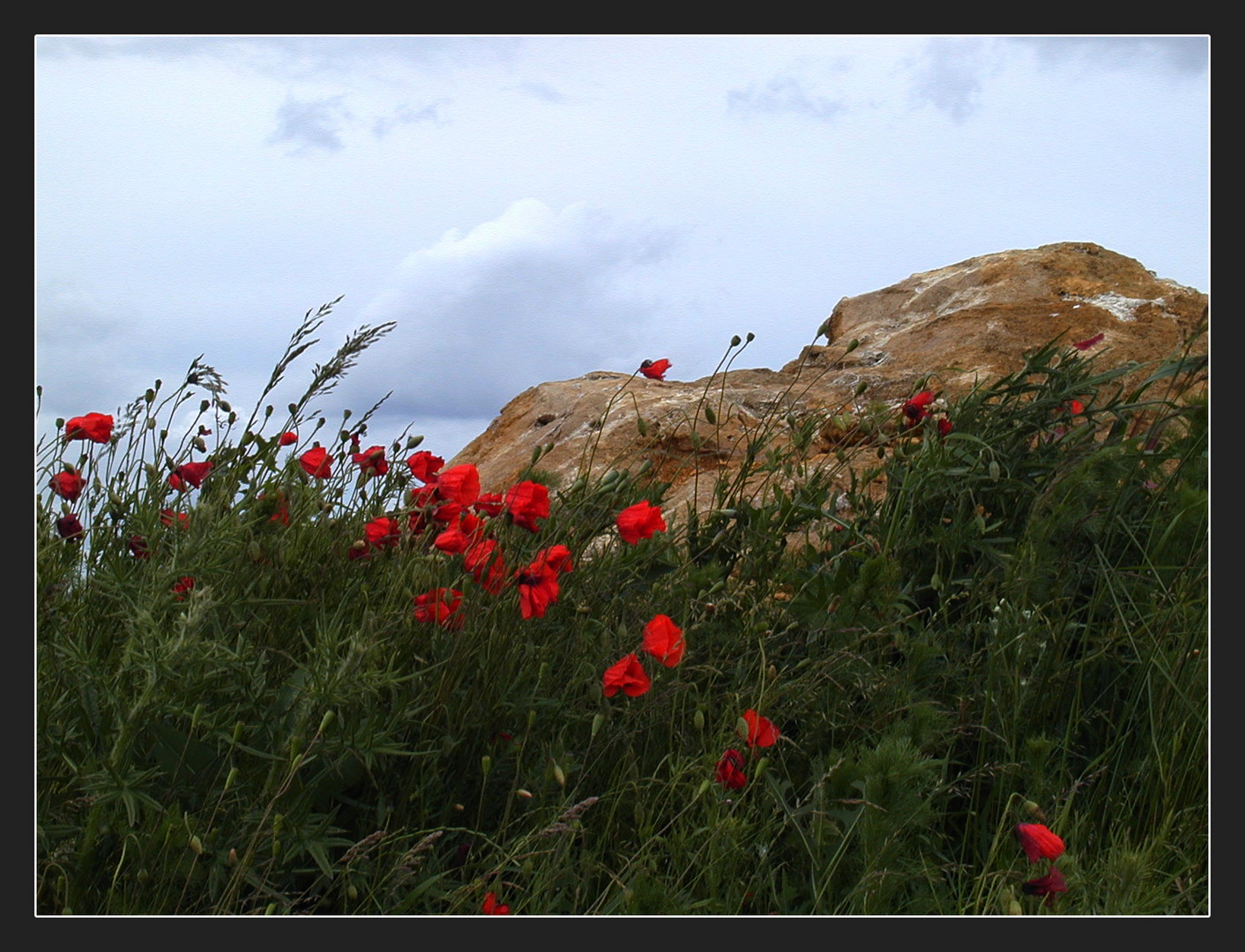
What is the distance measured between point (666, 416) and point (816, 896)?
2204 mm

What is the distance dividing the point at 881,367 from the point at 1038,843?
2.59 metres

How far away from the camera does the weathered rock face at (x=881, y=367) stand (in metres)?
3.63

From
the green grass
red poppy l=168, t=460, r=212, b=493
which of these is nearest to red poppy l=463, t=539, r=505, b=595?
the green grass

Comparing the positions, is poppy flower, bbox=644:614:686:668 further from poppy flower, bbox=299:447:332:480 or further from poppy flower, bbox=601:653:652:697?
poppy flower, bbox=299:447:332:480

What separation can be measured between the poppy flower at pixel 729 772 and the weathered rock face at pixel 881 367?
4.50 feet

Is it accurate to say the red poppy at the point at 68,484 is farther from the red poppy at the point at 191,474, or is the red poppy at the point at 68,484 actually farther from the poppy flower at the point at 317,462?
the poppy flower at the point at 317,462

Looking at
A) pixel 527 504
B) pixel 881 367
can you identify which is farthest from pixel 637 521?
pixel 881 367

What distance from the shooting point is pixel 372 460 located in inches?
103

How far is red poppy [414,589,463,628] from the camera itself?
196 centimetres

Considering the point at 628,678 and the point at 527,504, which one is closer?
the point at 628,678

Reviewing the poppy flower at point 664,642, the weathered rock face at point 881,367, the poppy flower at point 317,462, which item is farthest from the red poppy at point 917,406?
the poppy flower at point 317,462

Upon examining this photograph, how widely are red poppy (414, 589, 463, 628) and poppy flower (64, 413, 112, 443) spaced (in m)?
1.06

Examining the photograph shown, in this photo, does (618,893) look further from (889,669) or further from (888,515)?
(888,515)

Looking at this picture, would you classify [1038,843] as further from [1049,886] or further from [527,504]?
[527,504]
